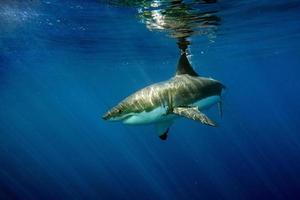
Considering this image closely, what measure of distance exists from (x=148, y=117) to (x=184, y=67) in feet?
12.3

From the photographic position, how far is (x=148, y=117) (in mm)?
7902

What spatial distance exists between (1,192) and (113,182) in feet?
50.8

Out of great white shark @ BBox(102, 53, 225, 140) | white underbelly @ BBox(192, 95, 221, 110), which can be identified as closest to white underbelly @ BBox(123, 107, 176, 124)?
great white shark @ BBox(102, 53, 225, 140)

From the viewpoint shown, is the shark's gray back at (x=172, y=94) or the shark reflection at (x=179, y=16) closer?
the shark's gray back at (x=172, y=94)

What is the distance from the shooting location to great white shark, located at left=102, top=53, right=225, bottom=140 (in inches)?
296

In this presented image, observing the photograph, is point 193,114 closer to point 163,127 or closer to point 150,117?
point 150,117

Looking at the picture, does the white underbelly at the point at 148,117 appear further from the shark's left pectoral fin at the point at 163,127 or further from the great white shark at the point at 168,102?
the shark's left pectoral fin at the point at 163,127

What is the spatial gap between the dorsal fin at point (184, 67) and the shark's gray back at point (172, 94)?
40cm

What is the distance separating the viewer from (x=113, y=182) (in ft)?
128

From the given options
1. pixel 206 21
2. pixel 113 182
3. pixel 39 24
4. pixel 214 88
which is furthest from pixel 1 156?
pixel 214 88

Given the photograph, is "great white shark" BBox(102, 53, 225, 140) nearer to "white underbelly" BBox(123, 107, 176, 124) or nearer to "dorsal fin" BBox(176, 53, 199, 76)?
"white underbelly" BBox(123, 107, 176, 124)

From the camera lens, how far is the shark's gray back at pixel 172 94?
7.70 meters

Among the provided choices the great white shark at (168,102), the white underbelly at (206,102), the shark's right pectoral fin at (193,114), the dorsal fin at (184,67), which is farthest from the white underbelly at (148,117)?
the dorsal fin at (184,67)

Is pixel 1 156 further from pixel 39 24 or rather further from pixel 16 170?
pixel 39 24
